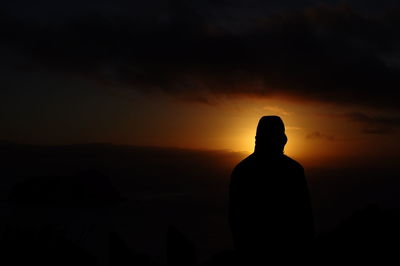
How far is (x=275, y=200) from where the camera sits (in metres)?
4.84

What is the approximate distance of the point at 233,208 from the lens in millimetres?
5168

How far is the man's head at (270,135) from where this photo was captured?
4.76m

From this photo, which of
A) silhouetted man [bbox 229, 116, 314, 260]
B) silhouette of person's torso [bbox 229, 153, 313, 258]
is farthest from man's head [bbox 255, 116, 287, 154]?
silhouette of person's torso [bbox 229, 153, 313, 258]

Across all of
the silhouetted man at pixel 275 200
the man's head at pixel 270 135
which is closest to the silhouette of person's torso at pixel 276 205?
the silhouetted man at pixel 275 200

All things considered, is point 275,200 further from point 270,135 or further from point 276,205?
point 270,135

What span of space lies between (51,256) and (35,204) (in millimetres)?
95823

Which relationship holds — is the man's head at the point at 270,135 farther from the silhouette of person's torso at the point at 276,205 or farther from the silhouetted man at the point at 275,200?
the silhouette of person's torso at the point at 276,205

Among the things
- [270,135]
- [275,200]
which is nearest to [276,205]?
[275,200]

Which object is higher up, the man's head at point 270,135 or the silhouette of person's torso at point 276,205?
the man's head at point 270,135

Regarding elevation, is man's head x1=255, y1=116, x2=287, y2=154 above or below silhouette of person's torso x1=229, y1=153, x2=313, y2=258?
above

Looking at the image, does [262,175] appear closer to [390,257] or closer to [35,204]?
[390,257]

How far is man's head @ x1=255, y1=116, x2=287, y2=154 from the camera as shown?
4.76 m

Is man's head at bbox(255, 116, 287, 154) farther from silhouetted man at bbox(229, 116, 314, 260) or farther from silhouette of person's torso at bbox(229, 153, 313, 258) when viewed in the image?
silhouette of person's torso at bbox(229, 153, 313, 258)

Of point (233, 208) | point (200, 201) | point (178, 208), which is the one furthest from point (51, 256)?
point (200, 201)
